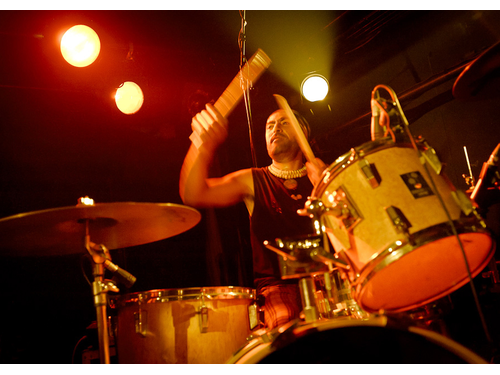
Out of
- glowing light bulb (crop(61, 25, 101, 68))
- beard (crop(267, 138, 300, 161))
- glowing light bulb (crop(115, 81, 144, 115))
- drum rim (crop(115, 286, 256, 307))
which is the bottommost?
drum rim (crop(115, 286, 256, 307))

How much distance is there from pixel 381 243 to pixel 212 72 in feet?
10.2

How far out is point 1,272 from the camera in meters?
2.93

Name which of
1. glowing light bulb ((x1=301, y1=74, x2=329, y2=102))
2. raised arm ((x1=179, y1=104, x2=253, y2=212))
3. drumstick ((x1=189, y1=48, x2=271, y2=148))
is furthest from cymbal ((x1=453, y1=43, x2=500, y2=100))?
glowing light bulb ((x1=301, y1=74, x2=329, y2=102))

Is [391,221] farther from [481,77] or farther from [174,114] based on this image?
[174,114]

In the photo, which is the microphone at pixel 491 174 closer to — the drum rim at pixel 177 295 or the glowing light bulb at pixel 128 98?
the drum rim at pixel 177 295

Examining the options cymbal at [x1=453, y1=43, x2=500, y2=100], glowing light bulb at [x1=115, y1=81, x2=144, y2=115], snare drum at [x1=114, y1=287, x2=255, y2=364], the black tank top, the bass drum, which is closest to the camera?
the bass drum

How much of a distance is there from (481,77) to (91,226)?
6.74 feet

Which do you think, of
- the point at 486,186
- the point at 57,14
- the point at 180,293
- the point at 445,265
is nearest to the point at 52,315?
the point at 180,293

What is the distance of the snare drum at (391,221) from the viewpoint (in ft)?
4.26

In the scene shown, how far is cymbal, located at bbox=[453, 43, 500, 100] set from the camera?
65.3 inches

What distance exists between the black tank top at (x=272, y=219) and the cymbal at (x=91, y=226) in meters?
0.54

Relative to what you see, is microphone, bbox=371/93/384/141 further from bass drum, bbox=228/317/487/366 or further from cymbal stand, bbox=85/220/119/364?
cymbal stand, bbox=85/220/119/364

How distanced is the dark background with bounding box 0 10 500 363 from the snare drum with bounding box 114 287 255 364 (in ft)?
4.50

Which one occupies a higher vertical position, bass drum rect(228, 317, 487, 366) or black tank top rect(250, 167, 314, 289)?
black tank top rect(250, 167, 314, 289)
